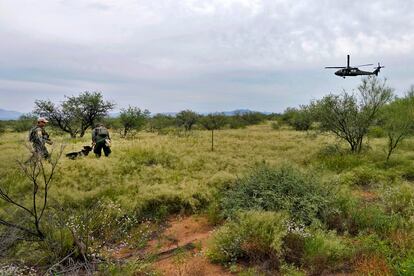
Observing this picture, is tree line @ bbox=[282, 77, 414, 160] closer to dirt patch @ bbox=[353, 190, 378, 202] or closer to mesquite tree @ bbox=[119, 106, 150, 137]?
dirt patch @ bbox=[353, 190, 378, 202]

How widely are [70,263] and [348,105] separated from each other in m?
16.3

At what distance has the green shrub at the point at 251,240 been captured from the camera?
6402mm

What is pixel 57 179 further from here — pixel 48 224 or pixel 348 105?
pixel 348 105

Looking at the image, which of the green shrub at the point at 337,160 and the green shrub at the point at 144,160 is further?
the green shrub at the point at 337,160

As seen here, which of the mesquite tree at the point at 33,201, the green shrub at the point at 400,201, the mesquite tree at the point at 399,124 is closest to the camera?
the mesquite tree at the point at 33,201

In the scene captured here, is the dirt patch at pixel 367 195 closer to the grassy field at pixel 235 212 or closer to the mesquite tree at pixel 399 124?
the grassy field at pixel 235 212

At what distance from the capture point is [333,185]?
9.11m

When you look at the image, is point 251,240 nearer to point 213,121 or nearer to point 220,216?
point 220,216

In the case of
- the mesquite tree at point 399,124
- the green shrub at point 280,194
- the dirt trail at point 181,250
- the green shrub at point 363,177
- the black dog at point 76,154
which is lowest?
the dirt trail at point 181,250

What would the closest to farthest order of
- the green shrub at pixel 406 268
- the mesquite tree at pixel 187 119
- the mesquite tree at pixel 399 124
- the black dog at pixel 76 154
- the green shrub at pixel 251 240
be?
the green shrub at pixel 406 268 < the green shrub at pixel 251 240 < the black dog at pixel 76 154 < the mesquite tree at pixel 399 124 < the mesquite tree at pixel 187 119

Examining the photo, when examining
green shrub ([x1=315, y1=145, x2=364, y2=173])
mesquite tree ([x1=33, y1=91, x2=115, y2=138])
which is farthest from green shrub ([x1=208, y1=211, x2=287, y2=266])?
mesquite tree ([x1=33, y1=91, x2=115, y2=138])

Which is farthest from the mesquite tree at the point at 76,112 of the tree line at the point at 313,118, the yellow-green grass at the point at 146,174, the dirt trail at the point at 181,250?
the dirt trail at the point at 181,250

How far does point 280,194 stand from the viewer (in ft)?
27.6

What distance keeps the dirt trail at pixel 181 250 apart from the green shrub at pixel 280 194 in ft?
2.52
